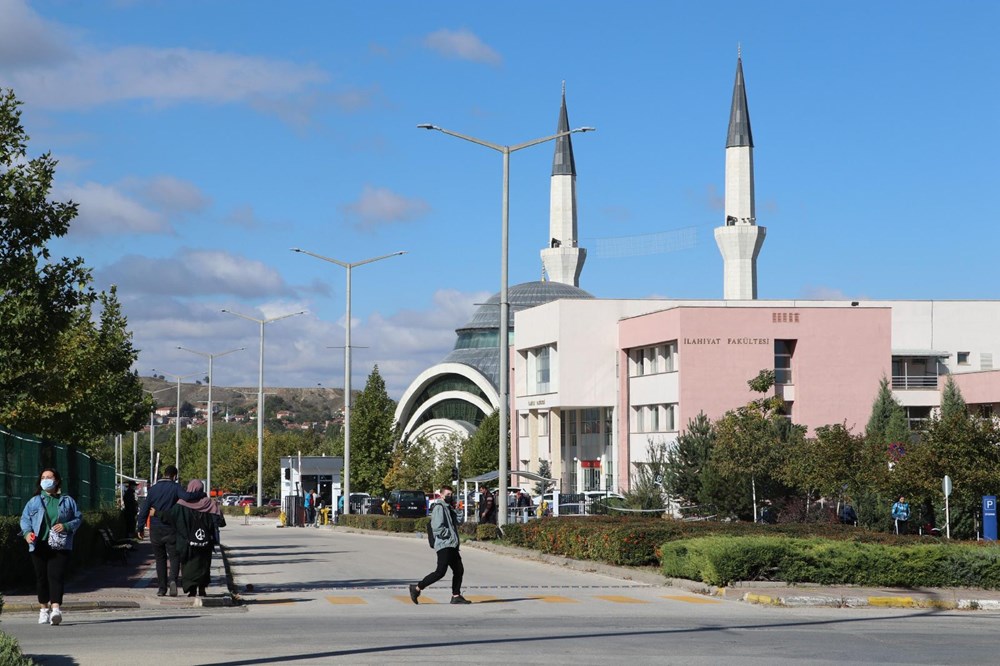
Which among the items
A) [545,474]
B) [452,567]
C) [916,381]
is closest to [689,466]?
[452,567]

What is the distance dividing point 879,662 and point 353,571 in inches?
650

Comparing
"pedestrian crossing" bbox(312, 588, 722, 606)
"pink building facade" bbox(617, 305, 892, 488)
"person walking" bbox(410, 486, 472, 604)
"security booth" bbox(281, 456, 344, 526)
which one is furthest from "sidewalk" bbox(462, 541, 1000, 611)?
"security booth" bbox(281, 456, 344, 526)

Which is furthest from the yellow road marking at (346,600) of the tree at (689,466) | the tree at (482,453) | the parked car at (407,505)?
the tree at (482,453)

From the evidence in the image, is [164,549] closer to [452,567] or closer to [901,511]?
[452,567]

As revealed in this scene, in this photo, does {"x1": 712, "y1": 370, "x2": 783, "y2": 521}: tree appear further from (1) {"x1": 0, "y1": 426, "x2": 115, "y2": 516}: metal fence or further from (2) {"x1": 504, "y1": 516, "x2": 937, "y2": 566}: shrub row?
(1) {"x1": 0, "y1": 426, "x2": 115, "y2": 516}: metal fence

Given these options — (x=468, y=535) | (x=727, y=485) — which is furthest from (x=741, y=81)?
(x=468, y=535)

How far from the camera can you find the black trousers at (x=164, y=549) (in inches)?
802

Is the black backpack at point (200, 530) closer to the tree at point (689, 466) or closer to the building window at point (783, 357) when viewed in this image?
the tree at point (689, 466)

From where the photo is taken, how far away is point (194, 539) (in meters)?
19.8

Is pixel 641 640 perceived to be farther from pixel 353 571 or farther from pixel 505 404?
pixel 505 404

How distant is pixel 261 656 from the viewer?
518 inches

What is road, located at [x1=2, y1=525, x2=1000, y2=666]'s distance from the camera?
13.4 meters

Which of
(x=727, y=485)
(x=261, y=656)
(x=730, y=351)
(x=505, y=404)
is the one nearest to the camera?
(x=261, y=656)

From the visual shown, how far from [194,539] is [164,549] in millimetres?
1614
